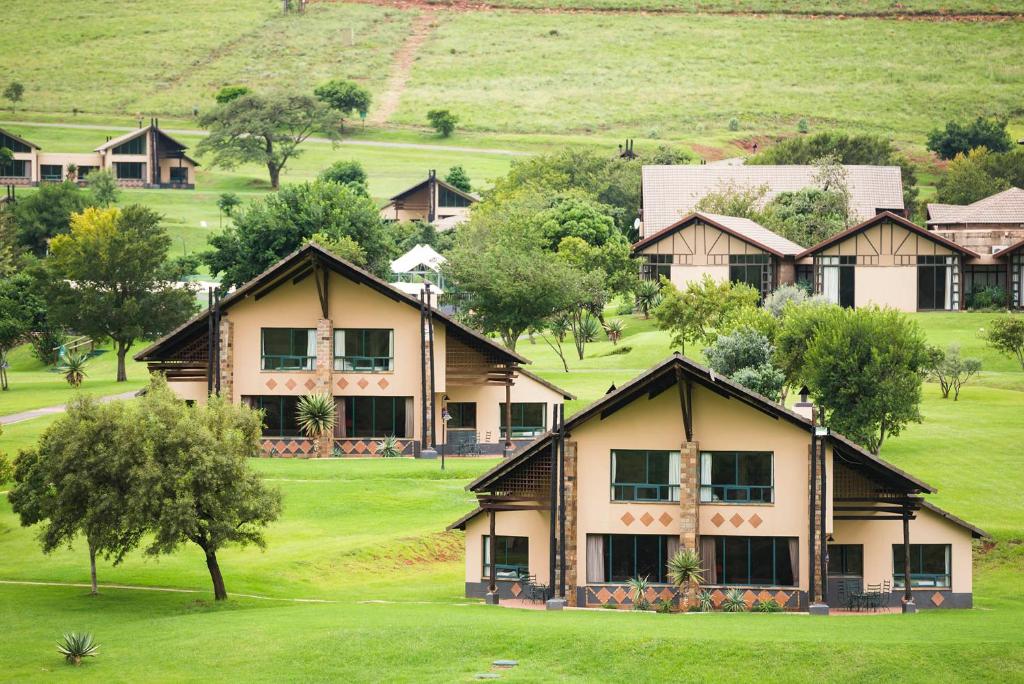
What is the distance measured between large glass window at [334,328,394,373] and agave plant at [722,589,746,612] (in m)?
27.2

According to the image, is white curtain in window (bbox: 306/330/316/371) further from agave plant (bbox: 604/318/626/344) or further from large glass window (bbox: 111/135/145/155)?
large glass window (bbox: 111/135/145/155)

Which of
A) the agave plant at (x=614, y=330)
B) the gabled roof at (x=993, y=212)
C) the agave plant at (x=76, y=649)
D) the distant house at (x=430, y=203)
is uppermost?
the distant house at (x=430, y=203)

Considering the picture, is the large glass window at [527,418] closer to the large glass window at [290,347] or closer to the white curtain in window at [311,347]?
the white curtain in window at [311,347]

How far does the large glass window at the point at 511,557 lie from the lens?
1957 inches

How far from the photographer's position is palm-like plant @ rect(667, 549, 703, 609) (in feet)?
156

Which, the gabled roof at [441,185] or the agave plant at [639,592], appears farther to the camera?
the gabled roof at [441,185]

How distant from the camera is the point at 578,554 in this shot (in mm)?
48719

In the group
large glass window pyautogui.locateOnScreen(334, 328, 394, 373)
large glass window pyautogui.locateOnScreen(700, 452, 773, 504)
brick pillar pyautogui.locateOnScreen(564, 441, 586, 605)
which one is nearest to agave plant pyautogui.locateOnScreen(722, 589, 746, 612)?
large glass window pyautogui.locateOnScreen(700, 452, 773, 504)

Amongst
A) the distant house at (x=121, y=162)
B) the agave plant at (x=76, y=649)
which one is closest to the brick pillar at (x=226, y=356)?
the agave plant at (x=76, y=649)

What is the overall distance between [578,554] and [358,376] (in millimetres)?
25364

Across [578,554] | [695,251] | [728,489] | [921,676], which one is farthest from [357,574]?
[695,251]

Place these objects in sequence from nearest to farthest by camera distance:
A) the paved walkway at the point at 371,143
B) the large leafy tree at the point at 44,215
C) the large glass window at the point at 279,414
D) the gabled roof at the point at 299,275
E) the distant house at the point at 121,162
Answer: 1. the gabled roof at the point at 299,275
2. the large glass window at the point at 279,414
3. the large leafy tree at the point at 44,215
4. the distant house at the point at 121,162
5. the paved walkway at the point at 371,143

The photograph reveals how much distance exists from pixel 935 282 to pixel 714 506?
60.1m

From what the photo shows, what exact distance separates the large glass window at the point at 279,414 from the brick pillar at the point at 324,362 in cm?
133
